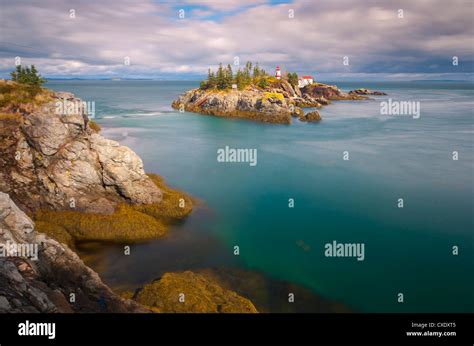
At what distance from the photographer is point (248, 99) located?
346 feet

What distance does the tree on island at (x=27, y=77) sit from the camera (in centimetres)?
3419

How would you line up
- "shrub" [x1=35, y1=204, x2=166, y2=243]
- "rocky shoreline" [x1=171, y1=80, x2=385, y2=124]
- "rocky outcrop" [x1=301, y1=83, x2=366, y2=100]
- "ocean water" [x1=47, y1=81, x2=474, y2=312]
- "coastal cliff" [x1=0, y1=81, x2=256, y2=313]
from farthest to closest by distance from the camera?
1. "rocky outcrop" [x1=301, y1=83, x2=366, y2=100]
2. "rocky shoreline" [x1=171, y1=80, x2=385, y2=124]
3. "coastal cliff" [x1=0, y1=81, x2=256, y2=313]
4. "shrub" [x1=35, y1=204, x2=166, y2=243]
5. "ocean water" [x1=47, y1=81, x2=474, y2=312]

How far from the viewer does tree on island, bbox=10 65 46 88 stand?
34188 mm

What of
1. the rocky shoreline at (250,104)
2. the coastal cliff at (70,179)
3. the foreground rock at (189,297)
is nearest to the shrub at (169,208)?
→ the coastal cliff at (70,179)

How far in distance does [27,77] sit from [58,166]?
12209 mm

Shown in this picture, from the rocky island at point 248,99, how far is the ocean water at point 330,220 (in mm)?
33535

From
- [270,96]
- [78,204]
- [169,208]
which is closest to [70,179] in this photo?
[78,204]

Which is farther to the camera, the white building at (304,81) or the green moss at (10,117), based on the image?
the white building at (304,81)

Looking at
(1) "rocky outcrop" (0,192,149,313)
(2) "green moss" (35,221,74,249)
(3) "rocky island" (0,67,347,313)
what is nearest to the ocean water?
(3) "rocky island" (0,67,347,313)

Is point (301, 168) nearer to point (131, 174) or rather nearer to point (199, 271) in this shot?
point (131, 174)

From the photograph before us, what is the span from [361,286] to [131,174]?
21530 mm

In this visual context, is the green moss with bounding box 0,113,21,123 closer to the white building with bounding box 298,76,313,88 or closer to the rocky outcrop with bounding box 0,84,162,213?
the rocky outcrop with bounding box 0,84,162,213

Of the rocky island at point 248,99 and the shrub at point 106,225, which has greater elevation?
the rocky island at point 248,99

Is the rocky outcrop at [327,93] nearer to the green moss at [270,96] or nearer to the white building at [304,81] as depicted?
the white building at [304,81]
